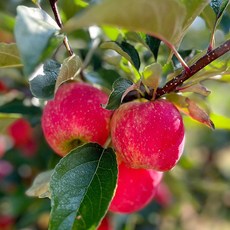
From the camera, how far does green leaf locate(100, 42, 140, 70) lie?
3.03ft

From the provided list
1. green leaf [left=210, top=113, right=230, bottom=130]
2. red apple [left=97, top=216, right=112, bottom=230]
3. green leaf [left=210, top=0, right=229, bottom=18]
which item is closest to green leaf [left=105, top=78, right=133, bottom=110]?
green leaf [left=210, top=0, right=229, bottom=18]

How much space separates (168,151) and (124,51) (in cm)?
20

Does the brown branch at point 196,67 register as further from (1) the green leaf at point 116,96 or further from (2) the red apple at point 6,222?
(2) the red apple at point 6,222

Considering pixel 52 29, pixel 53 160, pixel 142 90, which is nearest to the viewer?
pixel 52 29

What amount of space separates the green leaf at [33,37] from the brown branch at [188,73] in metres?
0.25

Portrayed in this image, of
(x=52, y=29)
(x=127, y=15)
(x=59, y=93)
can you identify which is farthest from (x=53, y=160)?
(x=127, y=15)

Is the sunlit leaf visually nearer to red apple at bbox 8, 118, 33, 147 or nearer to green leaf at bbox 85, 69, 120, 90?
green leaf at bbox 85, 69, 120, 90

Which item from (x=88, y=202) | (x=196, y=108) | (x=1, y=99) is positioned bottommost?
(x=1, y=99)

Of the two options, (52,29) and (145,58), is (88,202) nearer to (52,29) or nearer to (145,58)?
(52,29)

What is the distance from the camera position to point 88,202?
0.84 m

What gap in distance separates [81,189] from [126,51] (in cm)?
28

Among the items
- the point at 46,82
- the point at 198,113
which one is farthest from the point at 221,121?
the point at 46,82

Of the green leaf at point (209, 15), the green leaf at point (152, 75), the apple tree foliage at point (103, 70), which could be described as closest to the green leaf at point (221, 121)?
the apple tree foliage at point (103, 70)

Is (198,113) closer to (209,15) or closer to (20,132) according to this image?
(209,15)
